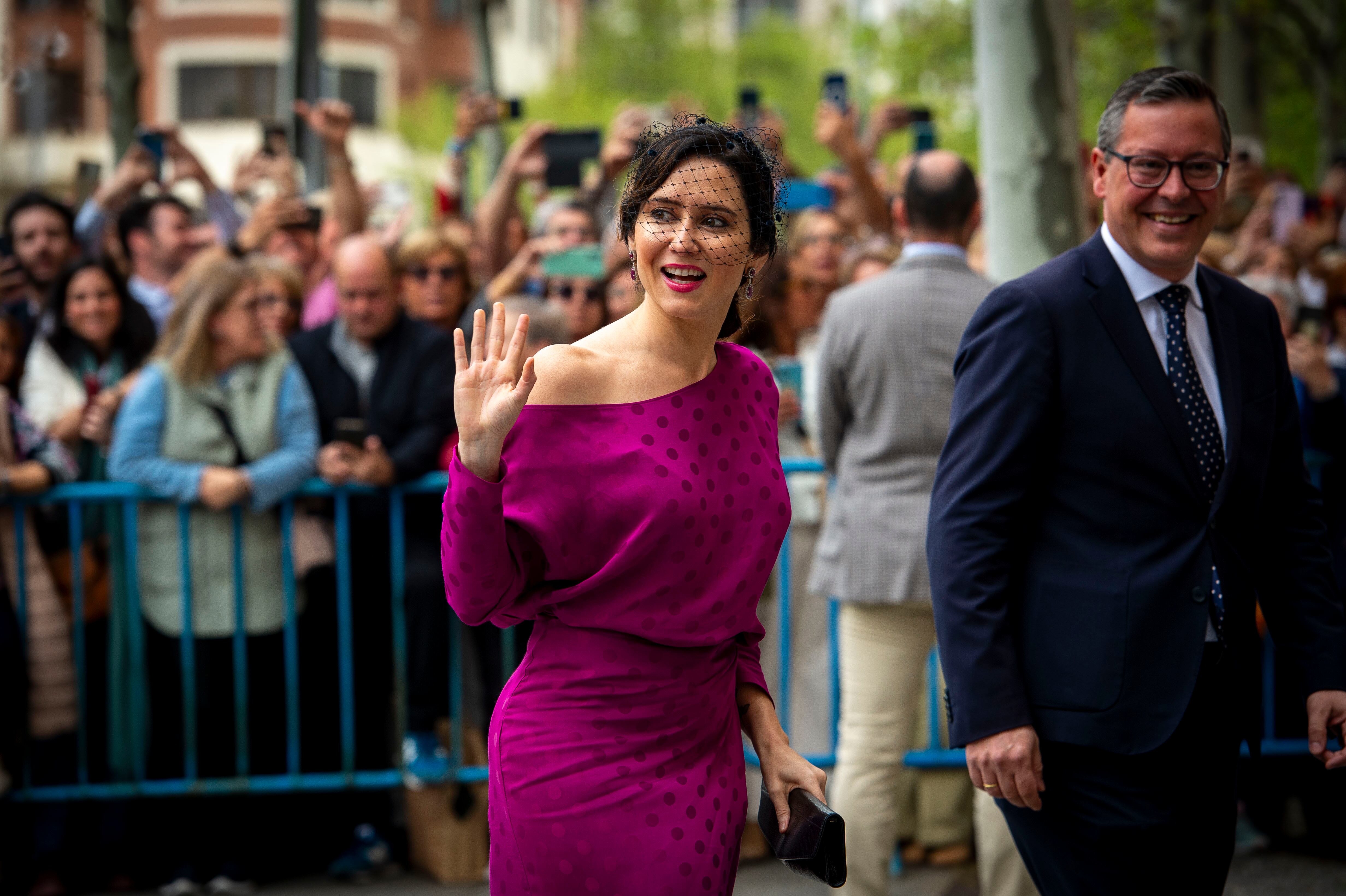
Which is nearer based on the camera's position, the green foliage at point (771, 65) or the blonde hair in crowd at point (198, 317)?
the blonde hair in crowd at point (198, 317)

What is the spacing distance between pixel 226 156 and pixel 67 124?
1318 inches

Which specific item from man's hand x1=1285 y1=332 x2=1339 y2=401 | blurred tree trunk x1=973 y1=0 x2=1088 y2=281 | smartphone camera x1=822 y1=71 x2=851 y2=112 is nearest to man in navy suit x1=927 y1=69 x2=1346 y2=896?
blurred tree trunk x1=973 y1=0 x2=1088 y2=281

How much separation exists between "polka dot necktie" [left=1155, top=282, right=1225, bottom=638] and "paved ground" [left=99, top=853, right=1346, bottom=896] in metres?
2.58

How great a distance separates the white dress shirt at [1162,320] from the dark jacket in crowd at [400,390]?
9.84ft

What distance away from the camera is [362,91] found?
140 feet

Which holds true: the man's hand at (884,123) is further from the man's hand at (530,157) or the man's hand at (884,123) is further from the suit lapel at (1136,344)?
the suit lapel at (1136,344)

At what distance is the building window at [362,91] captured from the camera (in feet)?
139

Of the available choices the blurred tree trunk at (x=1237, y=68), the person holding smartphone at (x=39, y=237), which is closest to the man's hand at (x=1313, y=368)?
the person holding smartphone at (x=39, y=237)

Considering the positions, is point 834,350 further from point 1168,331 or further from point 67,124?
point 67,124

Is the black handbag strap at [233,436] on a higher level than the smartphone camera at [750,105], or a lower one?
lower

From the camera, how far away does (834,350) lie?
4668mm

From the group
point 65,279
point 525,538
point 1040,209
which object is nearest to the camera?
point 525,538

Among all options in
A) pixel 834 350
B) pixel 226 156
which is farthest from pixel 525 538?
pixel 226 156

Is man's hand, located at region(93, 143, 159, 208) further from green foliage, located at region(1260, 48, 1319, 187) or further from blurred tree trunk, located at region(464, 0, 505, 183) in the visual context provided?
green foliage, located at region(1260, 48, 1319, 187)
